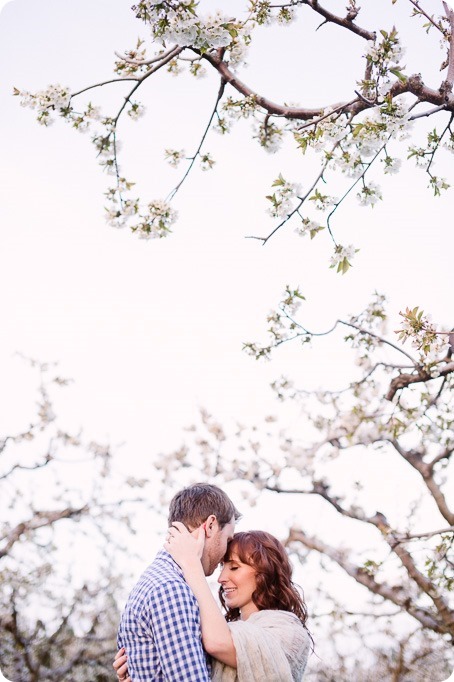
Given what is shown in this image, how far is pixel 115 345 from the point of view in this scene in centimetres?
437

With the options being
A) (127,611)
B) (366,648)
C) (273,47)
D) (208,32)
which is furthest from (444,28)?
(366,648)

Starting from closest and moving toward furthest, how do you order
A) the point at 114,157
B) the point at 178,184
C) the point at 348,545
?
1. the point at 178,184
2. the point at 114,157
3. the point at 348,545

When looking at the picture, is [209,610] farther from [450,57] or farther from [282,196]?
[450,57]

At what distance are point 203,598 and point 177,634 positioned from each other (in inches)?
3.5

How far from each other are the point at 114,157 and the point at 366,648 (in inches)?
113

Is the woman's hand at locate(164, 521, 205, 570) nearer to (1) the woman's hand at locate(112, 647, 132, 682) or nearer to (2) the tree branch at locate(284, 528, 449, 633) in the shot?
(1) the woman's hand at locate(112, 647, 132, 682)

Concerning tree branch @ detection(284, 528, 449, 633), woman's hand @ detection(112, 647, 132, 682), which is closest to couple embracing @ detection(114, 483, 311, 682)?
woman's hand @ detection(112, 647, 132, 682)

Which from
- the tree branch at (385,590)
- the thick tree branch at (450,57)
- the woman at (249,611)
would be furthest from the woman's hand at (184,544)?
the tree branch at (385,590)

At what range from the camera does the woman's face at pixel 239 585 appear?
4.66 feet

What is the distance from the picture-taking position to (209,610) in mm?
1112

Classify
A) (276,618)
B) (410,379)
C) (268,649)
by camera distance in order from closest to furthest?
(268,649) < (276,618) < (410,379)

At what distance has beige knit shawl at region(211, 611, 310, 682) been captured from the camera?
115cm

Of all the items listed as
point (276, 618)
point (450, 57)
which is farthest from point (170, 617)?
point (450, 57)

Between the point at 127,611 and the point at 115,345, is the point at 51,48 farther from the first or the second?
the point at 127,611
